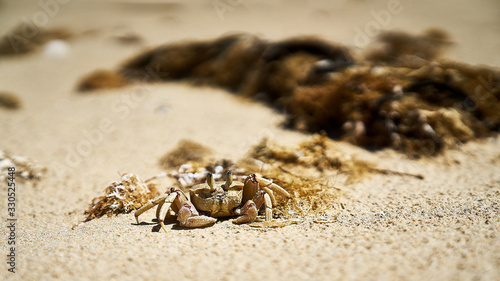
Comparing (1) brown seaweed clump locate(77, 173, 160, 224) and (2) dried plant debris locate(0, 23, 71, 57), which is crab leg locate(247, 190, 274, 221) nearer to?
(1) brown seaweed clump locate(77, 173, 160, 224)

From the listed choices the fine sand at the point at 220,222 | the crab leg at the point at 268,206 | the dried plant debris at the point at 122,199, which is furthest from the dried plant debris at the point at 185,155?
the crab leg at the point at 268,206

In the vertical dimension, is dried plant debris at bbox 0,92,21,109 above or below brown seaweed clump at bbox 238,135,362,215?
above

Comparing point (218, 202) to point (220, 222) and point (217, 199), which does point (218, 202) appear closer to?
point (217, 199)

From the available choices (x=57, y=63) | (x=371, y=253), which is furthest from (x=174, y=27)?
(x=371, y=253)

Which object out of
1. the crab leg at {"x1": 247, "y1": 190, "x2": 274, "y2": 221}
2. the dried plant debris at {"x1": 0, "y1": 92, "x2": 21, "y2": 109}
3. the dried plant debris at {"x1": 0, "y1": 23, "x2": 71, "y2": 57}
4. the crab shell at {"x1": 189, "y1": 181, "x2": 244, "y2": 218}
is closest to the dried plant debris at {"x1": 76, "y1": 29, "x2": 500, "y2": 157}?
the crab leg at {"x1": 247, "y1": 190, "x2": 274, "y2": 221}

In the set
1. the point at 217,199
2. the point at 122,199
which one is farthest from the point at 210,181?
the point at 122,199

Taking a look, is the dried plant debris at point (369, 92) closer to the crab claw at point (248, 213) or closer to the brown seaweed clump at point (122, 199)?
the crab claw at point (248, 213)
